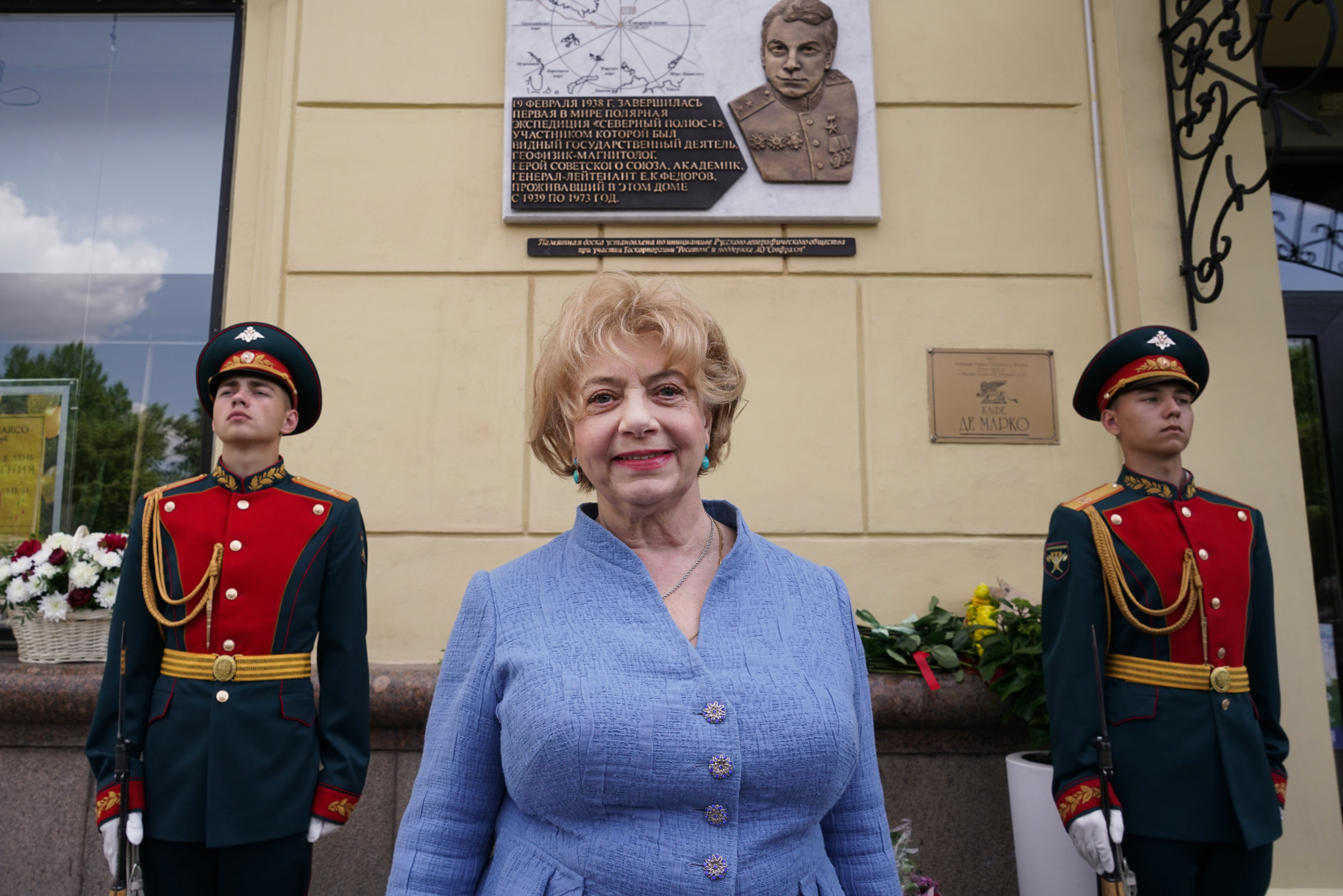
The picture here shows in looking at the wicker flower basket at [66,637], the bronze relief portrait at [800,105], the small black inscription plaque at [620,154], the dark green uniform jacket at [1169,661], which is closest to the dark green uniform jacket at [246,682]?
the wicker flower basket at [66,637]

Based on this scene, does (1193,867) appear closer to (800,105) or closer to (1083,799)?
(1083,799)

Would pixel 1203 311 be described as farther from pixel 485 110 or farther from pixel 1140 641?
pixel 485 110

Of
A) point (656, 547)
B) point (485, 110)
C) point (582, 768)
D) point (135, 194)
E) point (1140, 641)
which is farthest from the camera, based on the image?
point (135, 194)

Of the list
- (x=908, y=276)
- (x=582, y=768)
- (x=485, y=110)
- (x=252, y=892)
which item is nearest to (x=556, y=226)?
(x=485, y=110)

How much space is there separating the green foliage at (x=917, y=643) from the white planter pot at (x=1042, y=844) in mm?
409

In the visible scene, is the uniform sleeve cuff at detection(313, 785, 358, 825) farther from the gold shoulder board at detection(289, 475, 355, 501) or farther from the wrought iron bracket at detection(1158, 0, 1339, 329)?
the wrought iron bracket at detection(1158, 0, 1339, 329)

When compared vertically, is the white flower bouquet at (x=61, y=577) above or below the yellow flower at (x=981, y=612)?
above

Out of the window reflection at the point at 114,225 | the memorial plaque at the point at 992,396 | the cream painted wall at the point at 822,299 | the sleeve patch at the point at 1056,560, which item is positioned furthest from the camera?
the window reflection at the point at 114,225

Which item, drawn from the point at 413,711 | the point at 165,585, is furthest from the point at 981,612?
the point at 165,585

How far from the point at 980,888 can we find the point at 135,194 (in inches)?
176

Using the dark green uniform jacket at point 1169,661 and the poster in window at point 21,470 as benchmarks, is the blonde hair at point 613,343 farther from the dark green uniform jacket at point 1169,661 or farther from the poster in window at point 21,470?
the poster in window at point 21,470

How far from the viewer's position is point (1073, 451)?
3.60 m

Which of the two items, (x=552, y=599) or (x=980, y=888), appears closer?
(x=552, y=599)

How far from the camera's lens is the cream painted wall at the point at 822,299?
351 centimetres
